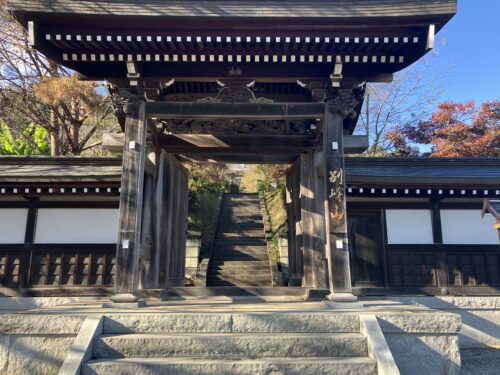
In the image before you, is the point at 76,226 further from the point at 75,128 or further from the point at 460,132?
the point at 460,132

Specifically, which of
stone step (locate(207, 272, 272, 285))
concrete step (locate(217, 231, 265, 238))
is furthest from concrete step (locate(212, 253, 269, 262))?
concrete step (locate(217, 231, 265, 238))

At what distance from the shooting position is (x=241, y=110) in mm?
7000

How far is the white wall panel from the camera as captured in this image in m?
8.93

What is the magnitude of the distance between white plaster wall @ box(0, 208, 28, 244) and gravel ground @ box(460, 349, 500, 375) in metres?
9.41

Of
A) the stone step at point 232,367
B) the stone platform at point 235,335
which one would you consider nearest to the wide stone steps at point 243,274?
the stone platform at point 235,335

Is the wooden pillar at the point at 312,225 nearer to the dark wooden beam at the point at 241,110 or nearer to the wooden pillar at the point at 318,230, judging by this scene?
the wooden pillar at the point at 318,230

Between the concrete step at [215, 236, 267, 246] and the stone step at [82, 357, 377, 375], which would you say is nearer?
the stone step at [82, 357, 377, 375]

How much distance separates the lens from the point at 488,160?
33.8ft

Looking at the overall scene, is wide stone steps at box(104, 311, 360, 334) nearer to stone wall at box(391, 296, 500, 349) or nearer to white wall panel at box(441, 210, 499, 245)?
stone wall at box(391, 296, 500, 349)

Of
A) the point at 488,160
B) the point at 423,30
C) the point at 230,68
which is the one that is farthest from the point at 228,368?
the point at 488,160

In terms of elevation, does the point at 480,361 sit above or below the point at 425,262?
below

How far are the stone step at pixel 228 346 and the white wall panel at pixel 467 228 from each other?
5285 millimetres

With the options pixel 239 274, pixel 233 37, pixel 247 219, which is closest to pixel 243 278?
pixel 239 274

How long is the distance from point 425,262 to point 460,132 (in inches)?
479
